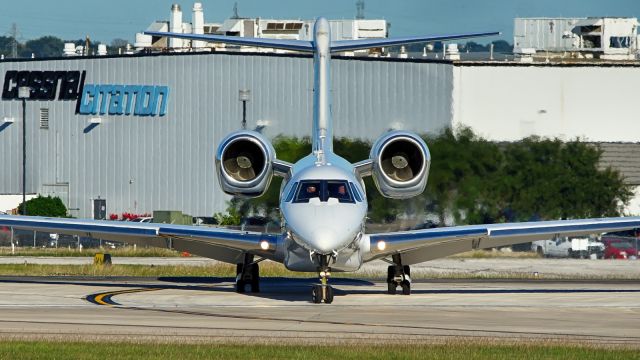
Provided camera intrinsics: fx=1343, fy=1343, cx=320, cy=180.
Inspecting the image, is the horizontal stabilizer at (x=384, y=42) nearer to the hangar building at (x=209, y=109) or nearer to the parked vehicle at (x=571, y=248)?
the parked vehicle at (x=571, y=248)

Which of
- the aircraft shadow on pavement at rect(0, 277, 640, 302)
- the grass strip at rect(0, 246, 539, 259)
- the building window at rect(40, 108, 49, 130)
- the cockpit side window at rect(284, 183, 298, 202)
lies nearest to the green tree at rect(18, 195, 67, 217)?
the building window at rect(40, 108, 49, 130)

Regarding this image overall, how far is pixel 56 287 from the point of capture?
112 ft

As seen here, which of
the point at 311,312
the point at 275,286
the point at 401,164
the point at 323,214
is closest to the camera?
the point at 311,312

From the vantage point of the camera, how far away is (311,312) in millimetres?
27000

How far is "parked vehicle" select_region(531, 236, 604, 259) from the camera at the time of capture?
55656 millimetres

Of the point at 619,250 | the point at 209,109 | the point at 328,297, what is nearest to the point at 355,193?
the point at 328,297

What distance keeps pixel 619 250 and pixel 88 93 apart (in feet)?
128

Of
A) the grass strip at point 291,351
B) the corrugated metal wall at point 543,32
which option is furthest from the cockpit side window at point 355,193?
the corrugated metal wall at point 543,32

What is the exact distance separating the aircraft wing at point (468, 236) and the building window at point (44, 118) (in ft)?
182

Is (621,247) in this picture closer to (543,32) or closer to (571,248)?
(571,248)

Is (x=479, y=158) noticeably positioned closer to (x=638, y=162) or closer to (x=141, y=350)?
(x=638, y=162)

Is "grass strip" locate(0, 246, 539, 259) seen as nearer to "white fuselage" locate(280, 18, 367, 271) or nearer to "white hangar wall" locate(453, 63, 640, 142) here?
"white hangar wall" locate(453, 63, 640, 142)

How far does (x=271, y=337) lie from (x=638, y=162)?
57.0 metres

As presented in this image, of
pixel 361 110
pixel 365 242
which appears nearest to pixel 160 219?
pixel 361 110
